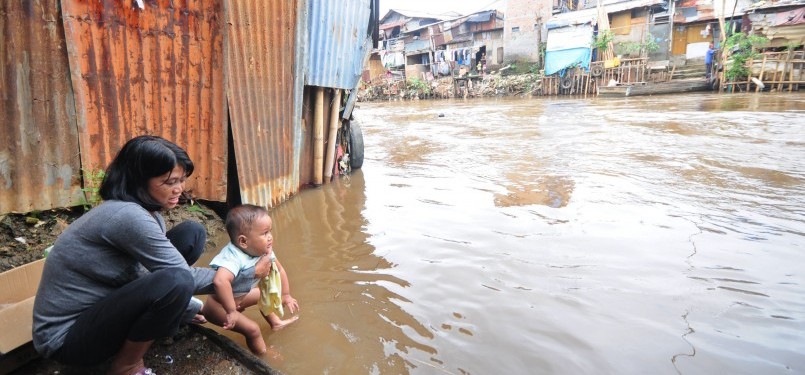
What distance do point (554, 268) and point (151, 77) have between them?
357 centimetres

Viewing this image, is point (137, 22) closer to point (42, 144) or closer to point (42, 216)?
point (42, 144)

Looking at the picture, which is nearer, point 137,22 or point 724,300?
point 724,300

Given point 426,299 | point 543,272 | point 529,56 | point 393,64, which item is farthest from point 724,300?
point 393,64

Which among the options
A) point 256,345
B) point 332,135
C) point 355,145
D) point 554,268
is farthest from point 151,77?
point 355,145

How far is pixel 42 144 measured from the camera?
10.5ft

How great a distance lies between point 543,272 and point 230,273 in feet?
7.36

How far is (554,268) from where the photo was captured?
A: 347cm

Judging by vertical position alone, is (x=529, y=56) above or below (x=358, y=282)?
above

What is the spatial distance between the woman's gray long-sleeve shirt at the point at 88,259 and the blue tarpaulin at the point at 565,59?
95.2ft

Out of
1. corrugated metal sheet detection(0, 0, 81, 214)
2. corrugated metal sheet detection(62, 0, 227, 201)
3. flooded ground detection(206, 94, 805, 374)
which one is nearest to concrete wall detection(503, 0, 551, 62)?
flooded ground detection(206, 94, 805, 374)

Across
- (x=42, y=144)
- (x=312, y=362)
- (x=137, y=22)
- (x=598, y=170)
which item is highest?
(x=137, y=22)

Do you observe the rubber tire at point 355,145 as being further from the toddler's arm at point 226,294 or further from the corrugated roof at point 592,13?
the corrugated roof at point 592,13

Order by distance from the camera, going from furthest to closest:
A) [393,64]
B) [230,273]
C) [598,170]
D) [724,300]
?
[393,64]
[598,170]
[724,300]
[230,273]

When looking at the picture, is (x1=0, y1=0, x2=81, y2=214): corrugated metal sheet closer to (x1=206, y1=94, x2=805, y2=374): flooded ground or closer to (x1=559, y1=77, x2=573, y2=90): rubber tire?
(x1=206, y1=94, x2=805, y2=374): flooded ground
